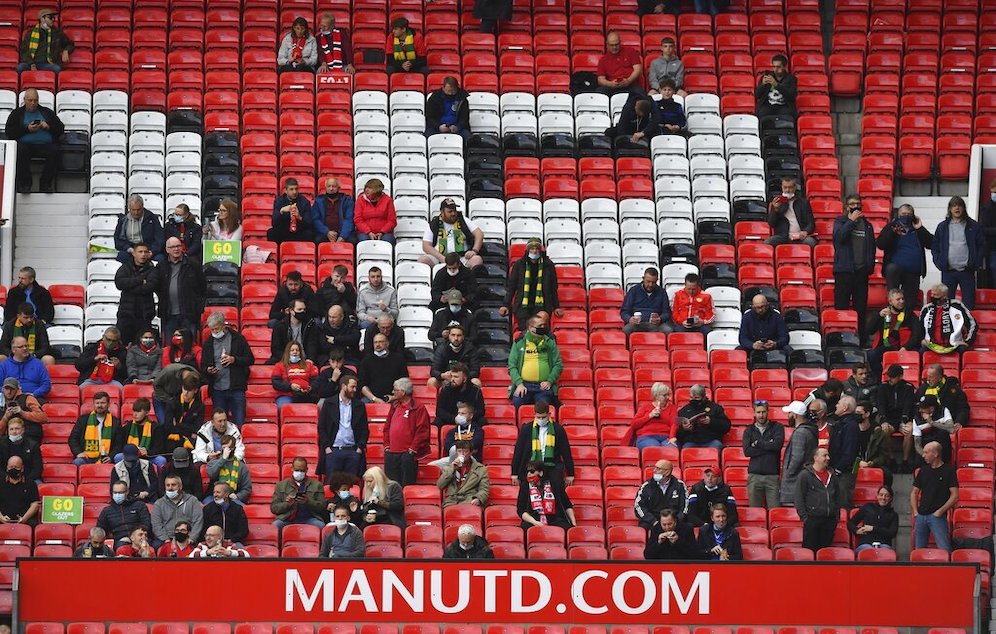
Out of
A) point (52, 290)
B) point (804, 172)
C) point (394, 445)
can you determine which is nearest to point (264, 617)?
point (394, 445)

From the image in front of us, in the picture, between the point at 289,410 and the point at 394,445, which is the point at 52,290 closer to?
the point at 289,410

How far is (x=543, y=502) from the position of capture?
19438mm

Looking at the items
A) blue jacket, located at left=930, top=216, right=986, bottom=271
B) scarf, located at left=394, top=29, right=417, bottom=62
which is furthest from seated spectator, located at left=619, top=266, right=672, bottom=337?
scarf, located at left=394, top=29, right=417, bottom=62

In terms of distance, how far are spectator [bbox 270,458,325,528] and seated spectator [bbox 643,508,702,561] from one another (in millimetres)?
3040

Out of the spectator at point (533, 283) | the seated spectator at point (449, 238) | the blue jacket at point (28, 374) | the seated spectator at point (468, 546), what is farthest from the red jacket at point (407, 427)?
the blue jacket at point (28, 374)

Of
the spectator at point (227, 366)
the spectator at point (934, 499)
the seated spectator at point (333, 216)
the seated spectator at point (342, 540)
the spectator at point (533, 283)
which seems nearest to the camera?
the seated spectator at point (342, 540)

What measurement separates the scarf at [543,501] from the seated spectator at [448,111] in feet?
21.0

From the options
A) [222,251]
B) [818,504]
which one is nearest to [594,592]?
[818,504]

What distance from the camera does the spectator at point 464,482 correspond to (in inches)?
772

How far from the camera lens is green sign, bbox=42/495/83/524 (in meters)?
19.0

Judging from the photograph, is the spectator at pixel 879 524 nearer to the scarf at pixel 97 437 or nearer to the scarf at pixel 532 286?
the scarf at pixel 532 286

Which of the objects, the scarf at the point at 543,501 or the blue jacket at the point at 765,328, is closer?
the scarf at the point at 543,501

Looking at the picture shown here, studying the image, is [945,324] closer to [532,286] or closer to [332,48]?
[532,286]

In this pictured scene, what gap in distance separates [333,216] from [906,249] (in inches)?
247
